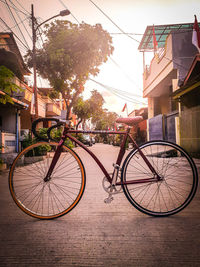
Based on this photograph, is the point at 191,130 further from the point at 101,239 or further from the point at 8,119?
the point at 8,119

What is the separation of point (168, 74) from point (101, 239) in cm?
1424

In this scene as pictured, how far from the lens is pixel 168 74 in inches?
559

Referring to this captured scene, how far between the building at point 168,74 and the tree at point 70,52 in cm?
440

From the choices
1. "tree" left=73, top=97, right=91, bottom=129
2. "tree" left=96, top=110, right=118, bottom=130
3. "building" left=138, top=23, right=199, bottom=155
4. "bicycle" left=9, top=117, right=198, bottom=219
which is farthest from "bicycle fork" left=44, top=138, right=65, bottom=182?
"tree" left=96, top=110, right=118, bottom=130

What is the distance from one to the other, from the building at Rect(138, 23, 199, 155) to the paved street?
846 centimetres

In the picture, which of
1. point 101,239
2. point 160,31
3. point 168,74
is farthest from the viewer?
point 160,31

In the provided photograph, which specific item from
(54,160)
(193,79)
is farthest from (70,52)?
(54,160)

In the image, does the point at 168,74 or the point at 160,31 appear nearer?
the point at 168,74

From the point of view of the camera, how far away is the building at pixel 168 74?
12.3 meters

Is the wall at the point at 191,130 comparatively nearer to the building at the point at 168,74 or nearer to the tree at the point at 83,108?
the building at the point at 168,74

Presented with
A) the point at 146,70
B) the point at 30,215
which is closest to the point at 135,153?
the point at 30,215

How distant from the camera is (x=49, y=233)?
6.94ft

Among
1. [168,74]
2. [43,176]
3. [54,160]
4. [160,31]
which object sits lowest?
[43,176]

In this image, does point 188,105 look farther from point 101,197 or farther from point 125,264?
point 125,264
